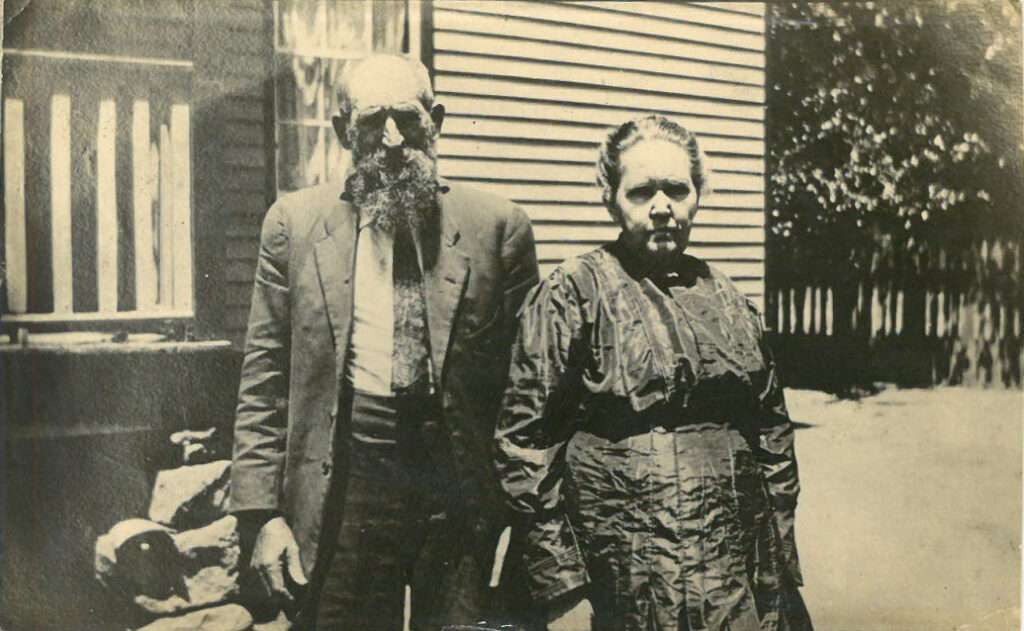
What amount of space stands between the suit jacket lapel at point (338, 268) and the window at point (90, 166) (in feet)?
1.68

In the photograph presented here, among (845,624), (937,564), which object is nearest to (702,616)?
(845,624)

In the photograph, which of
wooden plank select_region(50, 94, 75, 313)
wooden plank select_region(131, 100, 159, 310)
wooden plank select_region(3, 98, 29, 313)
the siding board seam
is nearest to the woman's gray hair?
the siding board seam

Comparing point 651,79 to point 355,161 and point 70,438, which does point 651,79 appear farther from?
point 70,438

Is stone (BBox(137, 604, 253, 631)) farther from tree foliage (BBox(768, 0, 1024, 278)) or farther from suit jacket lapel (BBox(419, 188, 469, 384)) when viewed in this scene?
tree foliage (BBox(768, 0, 1024, 278))

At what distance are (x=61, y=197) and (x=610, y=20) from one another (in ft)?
6.44

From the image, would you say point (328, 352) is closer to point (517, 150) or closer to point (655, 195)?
point (517, 150)

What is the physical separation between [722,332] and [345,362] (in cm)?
116

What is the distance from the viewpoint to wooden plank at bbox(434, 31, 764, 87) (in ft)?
9.09

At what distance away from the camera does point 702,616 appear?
2262 mm

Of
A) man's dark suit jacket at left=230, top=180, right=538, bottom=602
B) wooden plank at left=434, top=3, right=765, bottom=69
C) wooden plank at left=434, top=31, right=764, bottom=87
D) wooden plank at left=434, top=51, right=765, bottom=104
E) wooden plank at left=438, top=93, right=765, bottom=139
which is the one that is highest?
wooden plank at left=434, top=3, right=765, bottom=69

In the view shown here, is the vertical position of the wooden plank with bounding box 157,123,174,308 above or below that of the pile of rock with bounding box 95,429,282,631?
above

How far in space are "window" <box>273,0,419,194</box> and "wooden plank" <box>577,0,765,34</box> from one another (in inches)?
27.1

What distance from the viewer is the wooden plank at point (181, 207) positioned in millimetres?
2611

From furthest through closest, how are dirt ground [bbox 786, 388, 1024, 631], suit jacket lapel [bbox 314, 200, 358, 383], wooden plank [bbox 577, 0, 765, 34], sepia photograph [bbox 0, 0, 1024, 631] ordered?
dirt ground [bbox 786, 388, 1024, 631], wooden plank [bbox 577, 0, 765, 34], suit jacket lapel [bbox 314, 200, 358, 383], sepia photograph [bbox 0, 0, 1024, 631]
